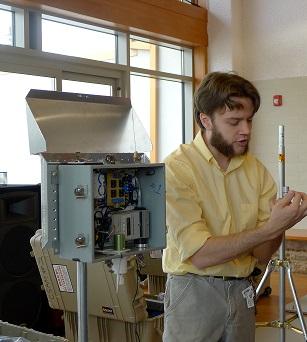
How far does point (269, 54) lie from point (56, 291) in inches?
176

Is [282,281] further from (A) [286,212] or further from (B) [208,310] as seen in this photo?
(A) [286,212]

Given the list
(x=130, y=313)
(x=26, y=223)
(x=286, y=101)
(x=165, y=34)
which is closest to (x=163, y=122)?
(x=165, y=34)

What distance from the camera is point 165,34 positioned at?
6.09 metres

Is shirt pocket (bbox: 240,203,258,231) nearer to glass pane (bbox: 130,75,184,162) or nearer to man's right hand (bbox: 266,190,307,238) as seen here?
man's right hand (bbox: 266,190,307,238)

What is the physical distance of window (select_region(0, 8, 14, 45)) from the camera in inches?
178

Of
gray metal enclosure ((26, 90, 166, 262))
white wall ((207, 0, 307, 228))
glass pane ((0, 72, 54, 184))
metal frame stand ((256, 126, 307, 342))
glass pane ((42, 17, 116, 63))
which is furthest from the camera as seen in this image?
white wall ((207, 0, 307, 228))

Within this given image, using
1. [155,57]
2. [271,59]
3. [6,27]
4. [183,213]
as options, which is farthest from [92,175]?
[271,59]

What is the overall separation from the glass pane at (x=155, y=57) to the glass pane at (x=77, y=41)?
12.9 inches

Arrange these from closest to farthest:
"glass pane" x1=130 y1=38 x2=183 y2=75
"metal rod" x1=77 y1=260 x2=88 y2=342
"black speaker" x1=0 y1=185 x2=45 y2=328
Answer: "metal rod" x1=77 y1=260 x2=88 y2=342
"black speaker" x1=0 y1=185 x2=45 y2=328
"glass pane" x1=130 y1=38 x2=183 y2=75

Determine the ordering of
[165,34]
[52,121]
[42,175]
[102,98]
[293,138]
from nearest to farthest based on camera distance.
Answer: [42,175], [52,121], [102,98], [165,34], [293,138]

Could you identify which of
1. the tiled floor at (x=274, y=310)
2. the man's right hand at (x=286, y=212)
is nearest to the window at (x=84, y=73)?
the tiled floor at (x=274, y=310)

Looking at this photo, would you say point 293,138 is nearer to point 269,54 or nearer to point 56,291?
point 269,54

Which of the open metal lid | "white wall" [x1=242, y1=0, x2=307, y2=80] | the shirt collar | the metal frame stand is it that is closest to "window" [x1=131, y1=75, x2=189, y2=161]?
"white wall" [x1=242, y1=0, x2=307, y2=80]

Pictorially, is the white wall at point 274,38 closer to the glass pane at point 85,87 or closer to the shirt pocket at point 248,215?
the glass pane at point 85,87
